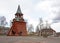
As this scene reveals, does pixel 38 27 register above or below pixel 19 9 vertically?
below

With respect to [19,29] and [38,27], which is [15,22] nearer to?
[19,29]

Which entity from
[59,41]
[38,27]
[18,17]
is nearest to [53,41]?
[59,41]

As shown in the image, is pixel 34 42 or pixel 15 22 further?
pixel 15 22

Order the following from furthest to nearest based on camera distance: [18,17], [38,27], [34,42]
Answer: [38,27]
[18,17]
[34,42]

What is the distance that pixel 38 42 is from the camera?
903 inches

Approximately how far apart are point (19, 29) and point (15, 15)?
26.3 ft

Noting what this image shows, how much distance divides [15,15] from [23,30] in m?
8.32

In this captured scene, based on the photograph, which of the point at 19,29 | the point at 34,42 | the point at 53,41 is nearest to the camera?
the point at 34,42

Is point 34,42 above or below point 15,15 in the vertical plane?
below

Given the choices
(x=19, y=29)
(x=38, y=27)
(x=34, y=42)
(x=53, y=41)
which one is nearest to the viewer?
(x=34, y=42)

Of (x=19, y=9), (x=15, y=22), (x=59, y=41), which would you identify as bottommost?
(x=59, y=41)

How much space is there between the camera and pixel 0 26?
7194 cm

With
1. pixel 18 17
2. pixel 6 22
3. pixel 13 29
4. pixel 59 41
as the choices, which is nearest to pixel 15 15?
pixel 18 17

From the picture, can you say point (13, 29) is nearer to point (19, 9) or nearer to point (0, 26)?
point (19, 9)
